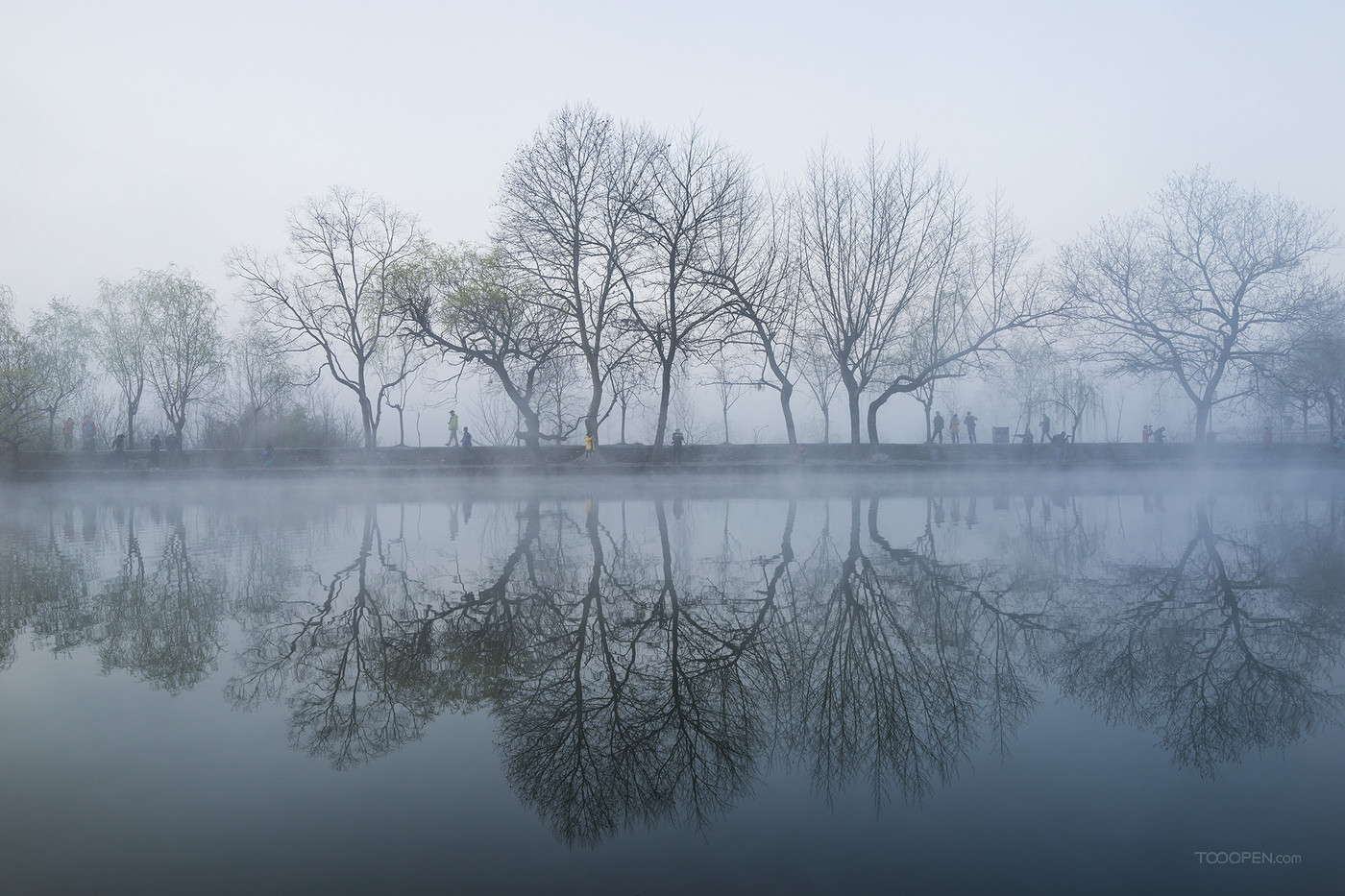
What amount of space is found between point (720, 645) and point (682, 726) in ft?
4.30

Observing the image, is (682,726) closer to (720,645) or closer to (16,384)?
(720,645)

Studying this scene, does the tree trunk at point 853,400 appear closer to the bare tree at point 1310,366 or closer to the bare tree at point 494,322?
the bare tree at point 494,322

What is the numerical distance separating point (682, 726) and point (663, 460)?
84.0ft

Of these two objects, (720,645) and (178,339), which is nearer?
(720,645)

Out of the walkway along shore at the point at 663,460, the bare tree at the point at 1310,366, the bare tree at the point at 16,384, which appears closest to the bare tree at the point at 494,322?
the walkway along shore at the point at 663,460

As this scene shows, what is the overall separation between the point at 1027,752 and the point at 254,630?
16.4 ft

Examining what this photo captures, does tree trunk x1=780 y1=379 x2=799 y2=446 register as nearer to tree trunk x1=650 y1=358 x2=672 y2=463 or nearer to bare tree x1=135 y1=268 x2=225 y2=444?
tree trunk x1=650 y1=358 x2=672 y2=463

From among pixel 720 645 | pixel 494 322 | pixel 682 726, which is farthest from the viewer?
pixel 494 322

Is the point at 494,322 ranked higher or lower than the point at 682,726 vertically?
higher

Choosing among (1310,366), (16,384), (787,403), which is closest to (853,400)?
(787,403)

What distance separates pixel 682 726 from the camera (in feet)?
12.1

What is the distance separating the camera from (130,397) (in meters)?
42.6

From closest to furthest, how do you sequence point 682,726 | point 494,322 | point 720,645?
point 682,726
point 720,645
point 494,322

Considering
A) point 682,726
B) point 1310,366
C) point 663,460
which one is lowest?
point 682,726
